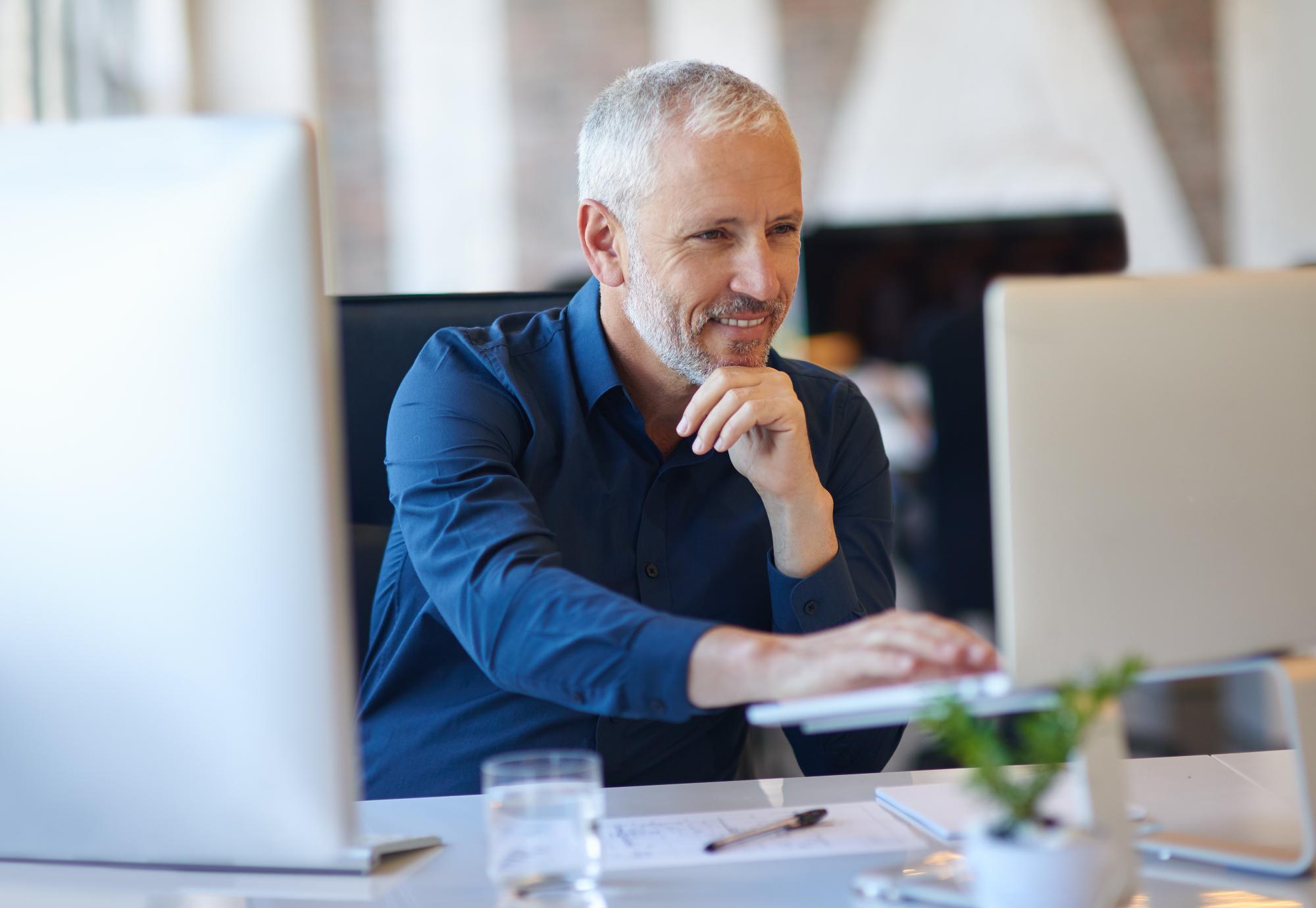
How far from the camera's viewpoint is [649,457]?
1436mm

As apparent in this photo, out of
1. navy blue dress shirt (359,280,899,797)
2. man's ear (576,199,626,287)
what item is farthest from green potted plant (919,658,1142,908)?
man's ear (576,199,626,287)

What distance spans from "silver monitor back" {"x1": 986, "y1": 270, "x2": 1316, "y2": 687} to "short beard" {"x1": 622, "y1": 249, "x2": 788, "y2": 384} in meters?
0.61

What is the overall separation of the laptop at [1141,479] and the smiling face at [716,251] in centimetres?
59

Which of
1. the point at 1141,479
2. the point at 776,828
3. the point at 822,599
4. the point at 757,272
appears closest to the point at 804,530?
the point at 822,599

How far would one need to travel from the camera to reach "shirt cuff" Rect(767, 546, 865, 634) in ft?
4.33

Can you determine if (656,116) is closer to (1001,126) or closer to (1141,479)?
(1141,479)

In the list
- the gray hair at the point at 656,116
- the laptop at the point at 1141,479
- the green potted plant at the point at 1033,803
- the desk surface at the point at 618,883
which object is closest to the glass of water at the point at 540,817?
the desk surface at the point at 618,883

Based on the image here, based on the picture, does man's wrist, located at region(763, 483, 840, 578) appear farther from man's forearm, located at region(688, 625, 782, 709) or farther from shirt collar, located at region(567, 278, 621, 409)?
man's forearm, located at region(688, 625, 782, 709)

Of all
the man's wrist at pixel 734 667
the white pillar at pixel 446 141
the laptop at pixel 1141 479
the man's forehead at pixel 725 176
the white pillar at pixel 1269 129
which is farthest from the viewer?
the white pillar at pixel 446 141

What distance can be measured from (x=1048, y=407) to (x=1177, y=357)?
100mm

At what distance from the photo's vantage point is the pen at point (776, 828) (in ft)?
3.11

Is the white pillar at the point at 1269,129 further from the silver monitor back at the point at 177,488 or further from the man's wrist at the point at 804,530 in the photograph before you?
the silver monitor back at the point at 177,488

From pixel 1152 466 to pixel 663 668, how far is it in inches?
14.6

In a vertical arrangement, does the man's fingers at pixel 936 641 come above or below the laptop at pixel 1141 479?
below
